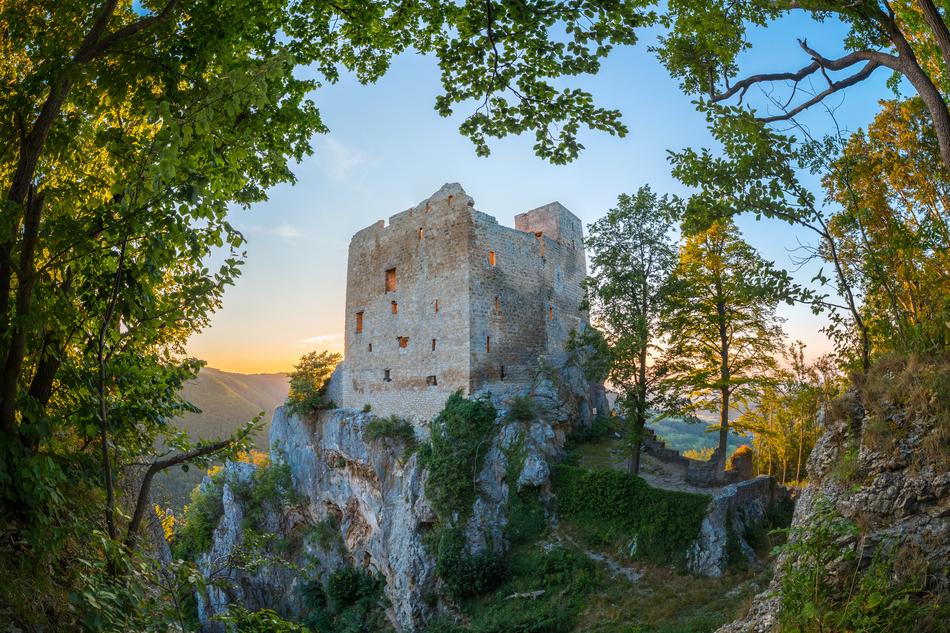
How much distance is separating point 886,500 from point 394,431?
1802 cm

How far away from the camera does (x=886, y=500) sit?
19.2 feet

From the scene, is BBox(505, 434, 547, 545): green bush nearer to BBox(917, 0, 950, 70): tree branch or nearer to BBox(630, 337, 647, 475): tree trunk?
BBox(630, 337, 647, 475): tree trunk

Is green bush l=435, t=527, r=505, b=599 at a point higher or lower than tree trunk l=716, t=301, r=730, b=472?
lower

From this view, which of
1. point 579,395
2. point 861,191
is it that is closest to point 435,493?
point 579,395

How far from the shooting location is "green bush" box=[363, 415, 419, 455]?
842 inches

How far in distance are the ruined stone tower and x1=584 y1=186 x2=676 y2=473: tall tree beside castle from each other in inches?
172

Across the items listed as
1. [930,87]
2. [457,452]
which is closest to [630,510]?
[457,452]

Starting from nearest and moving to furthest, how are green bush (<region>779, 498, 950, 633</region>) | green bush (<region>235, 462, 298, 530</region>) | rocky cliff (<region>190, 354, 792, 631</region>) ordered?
1. green bush (<region>779, 498, 950, 633</region>)
2. rocky cliff (<region>190, 354, 792, 631</region>)
3. green bush (<region>235, 462, 298, 530</region>)

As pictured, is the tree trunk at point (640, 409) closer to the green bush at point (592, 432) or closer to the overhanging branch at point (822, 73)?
the green bush at point (592, 432)

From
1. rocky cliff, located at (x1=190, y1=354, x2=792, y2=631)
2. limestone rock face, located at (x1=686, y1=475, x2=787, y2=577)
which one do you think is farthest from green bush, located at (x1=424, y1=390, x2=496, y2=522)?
limestone rock face, located at (x1=686, y1=475, x2=787, y2=577)

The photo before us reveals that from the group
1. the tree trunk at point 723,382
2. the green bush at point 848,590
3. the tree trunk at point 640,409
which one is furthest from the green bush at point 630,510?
the green bush at point 848,590

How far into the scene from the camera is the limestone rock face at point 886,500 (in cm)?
521

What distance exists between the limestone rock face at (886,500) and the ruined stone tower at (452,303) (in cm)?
1379

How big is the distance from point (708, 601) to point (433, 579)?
8.71 meters
